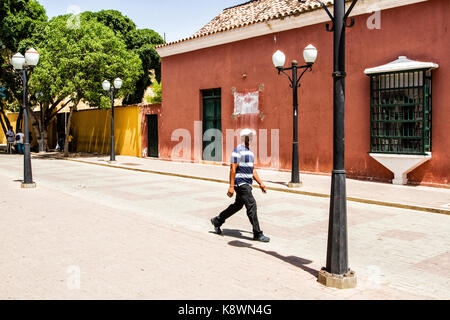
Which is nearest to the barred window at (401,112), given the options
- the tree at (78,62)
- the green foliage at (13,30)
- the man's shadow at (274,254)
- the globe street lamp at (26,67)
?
the man's shadow at (274,254)

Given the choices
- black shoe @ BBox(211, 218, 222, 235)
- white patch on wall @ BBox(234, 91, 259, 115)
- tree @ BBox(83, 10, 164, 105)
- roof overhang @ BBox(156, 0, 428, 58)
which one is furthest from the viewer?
tree @ BBox(83, 10, 164, 105)

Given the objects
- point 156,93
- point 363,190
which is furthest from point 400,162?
point 156,93

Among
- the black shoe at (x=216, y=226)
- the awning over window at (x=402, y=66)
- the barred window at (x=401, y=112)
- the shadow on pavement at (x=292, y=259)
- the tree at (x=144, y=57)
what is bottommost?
the shadow on pavement at (x=292, y=259)

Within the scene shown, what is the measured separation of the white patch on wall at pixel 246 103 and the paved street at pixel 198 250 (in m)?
6.35

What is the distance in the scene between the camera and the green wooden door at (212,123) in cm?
1838

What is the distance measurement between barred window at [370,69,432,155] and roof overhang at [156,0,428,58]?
2.02 metres

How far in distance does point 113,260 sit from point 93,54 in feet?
59.3

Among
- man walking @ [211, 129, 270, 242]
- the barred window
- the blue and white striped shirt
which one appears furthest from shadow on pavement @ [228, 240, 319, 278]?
the barred window

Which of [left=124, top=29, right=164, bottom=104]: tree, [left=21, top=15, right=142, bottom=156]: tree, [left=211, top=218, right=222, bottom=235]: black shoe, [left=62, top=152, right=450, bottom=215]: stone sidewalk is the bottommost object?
[left=211, top=218, right=222, bottom=235]: black shoe

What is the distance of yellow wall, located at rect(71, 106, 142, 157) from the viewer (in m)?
23.7

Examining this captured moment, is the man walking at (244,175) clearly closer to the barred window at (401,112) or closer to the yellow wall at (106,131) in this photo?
the barred window at (401,112)

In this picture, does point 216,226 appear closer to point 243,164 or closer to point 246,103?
point 243,164

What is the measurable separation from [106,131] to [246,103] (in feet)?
39.2

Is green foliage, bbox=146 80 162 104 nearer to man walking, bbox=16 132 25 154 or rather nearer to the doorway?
man walking, bbox=16 132 25 154
